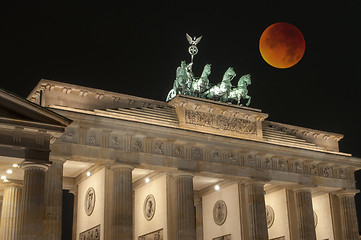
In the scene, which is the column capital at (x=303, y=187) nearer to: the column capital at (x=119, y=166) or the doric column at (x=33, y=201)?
the column capital at (x=119, y=166)

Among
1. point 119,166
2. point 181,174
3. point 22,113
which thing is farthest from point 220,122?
point 22,113

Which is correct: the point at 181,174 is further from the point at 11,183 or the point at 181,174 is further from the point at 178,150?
the point at 11,183

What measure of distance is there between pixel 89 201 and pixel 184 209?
578 cm

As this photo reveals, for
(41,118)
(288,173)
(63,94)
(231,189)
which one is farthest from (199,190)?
(41,118)

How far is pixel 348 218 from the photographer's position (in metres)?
39.4

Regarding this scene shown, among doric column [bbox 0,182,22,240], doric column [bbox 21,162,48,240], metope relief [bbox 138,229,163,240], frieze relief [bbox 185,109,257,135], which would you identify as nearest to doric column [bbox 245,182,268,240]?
frieze relief [bbox 185,109,257,135]

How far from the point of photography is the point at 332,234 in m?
40.0

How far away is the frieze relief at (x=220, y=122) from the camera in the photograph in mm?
34438

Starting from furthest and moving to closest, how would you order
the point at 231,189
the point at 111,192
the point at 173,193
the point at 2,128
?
1. the point at 231,189
2. the point at 173,193
3. the point at 111,192
4. the point at 2,128

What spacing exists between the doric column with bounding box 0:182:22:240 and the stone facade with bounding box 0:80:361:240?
6 centimetres

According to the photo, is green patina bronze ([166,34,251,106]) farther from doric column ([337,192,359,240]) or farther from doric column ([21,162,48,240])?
doric column ([21,162,48,240])

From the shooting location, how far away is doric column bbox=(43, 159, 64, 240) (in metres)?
27.9

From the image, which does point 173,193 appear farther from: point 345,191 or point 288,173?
point 345,191

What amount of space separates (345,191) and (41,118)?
2503 cm
